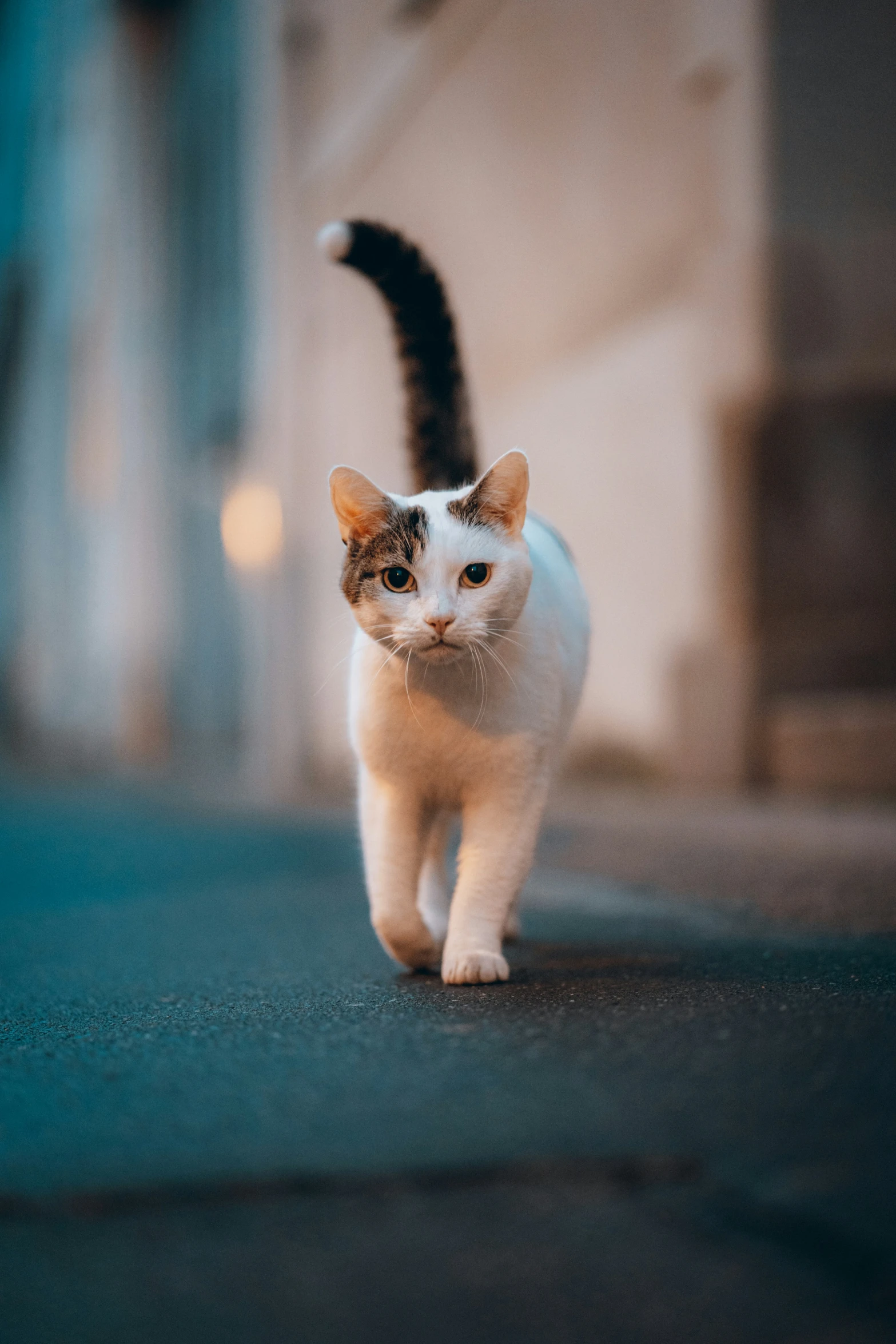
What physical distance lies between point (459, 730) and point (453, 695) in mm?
59

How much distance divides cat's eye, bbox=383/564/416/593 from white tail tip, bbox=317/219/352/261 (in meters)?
0.77

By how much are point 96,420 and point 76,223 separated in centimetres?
305

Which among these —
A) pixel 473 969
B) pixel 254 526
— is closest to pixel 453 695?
pixel 473 969

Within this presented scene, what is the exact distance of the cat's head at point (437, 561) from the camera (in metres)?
2.09

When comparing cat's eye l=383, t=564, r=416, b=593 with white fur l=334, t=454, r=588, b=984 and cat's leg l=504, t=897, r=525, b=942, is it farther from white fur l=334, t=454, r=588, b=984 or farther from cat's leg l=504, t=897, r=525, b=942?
cat's leg l=504, t=897, r=525, b=942

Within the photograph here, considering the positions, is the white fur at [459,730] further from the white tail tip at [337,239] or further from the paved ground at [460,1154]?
the white tail tip at [337,239]

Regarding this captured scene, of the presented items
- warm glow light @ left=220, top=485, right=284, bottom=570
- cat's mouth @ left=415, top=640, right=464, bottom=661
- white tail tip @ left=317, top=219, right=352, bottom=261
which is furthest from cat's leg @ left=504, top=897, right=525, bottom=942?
warm glow light @ left=220, top=485, right=284, bottom=570

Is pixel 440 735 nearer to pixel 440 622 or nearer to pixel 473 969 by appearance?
pixel 440 622

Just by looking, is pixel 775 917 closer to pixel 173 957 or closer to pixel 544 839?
pixel 173 957

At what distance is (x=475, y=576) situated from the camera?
2.15 metres

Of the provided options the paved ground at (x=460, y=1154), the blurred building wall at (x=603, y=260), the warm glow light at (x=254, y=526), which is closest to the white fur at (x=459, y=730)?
the paved ground at (x=460, y=1154)

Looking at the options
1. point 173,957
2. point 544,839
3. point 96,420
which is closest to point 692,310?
point 544,839

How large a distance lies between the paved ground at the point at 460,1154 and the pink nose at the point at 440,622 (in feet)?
1.88

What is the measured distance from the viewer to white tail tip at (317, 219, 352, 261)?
8.36 ft
